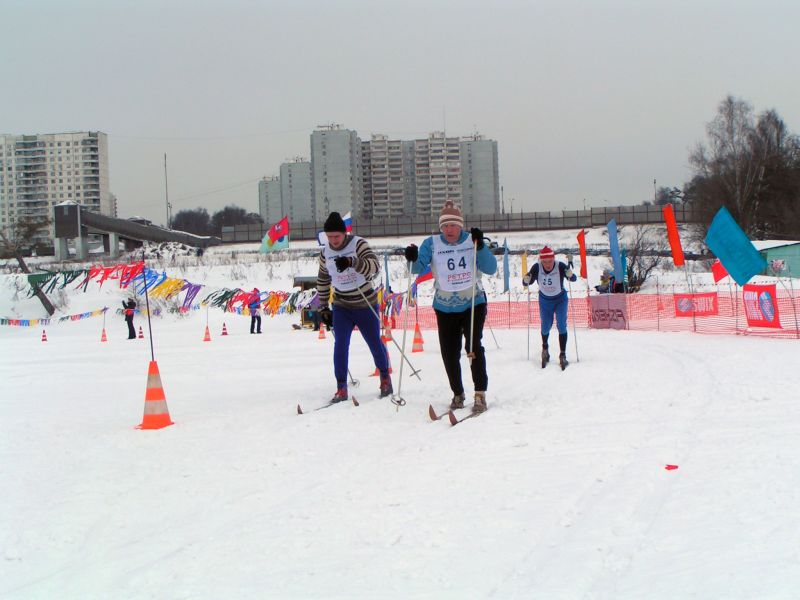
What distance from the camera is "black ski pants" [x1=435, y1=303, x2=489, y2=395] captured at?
19.0 feet

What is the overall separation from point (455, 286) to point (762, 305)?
9772 mm

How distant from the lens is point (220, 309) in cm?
3048

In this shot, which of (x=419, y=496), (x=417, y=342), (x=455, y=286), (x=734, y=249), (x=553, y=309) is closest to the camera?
(x=419, y=496)

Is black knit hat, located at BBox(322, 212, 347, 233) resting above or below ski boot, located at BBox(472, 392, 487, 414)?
above

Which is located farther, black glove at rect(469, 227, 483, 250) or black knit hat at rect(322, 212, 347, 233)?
black knit hat at rect(322, 212, 347, 233)

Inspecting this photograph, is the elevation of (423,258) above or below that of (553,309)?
above

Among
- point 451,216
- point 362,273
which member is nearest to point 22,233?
point 362,273

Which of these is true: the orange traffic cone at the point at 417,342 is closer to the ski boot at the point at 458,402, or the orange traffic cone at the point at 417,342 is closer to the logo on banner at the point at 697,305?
the ski boot at the point at 458,402

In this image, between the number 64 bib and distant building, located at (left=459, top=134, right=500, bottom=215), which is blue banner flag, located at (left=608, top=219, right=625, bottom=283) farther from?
distant building, located at (left=459, top=134, right=500, bottom=215)

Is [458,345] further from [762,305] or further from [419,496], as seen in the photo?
[762,305]

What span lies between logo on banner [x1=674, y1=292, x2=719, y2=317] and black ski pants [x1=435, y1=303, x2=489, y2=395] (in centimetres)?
1176

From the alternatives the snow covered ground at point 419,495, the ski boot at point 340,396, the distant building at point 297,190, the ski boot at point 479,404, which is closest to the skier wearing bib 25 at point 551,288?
the snow covered ground at point 419,495

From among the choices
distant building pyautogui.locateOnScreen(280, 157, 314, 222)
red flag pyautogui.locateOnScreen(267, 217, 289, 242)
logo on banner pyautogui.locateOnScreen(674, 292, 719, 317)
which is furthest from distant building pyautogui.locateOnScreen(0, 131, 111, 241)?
logo on banner pyautogui.locateOnScreen(674, 292, 719, 317)

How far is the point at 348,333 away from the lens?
263 inches
